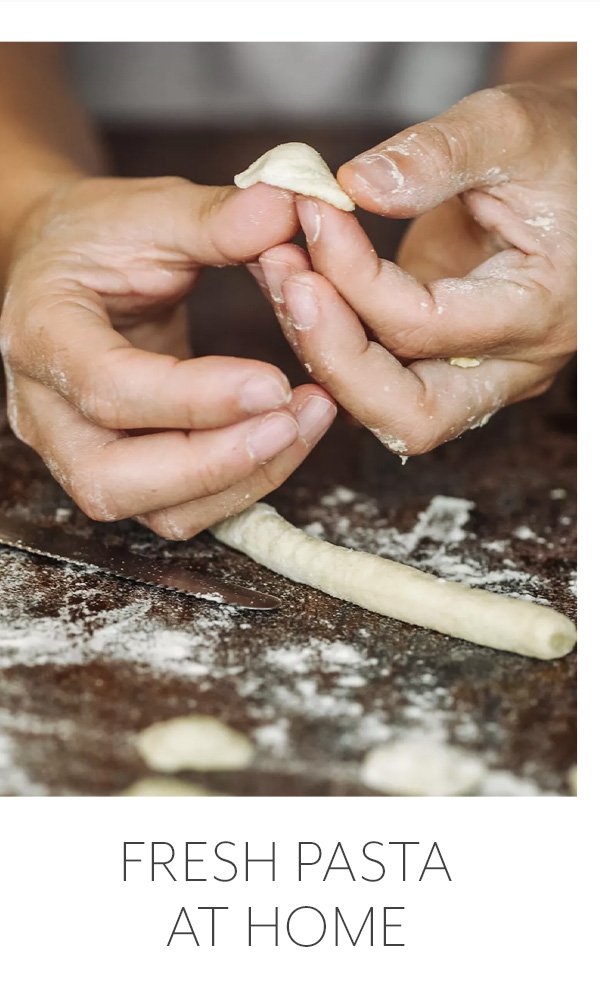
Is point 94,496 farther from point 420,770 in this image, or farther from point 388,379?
point 420,770

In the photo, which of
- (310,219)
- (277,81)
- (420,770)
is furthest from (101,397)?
(277,81)

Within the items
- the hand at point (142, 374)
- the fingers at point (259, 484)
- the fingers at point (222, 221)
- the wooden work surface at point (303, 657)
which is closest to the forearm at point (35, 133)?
the hand at point (142, 374)

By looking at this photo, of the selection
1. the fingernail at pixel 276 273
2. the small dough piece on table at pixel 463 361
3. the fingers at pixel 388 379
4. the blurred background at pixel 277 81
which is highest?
the blurred background at pixel 277 81

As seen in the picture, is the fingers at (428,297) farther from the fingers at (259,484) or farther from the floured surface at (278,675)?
the floured surface at (278,675)

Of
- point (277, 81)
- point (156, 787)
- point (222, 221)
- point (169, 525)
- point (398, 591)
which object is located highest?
point (277, 81)

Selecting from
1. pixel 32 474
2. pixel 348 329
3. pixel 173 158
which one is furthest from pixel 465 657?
pixel 173 158

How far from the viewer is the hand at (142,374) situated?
1.11 meters

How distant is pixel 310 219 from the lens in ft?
3.61

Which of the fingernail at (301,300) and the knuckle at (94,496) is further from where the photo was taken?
the knuckle at (94,496)

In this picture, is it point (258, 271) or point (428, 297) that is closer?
point (428, 297)

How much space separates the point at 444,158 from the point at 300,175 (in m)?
0.20

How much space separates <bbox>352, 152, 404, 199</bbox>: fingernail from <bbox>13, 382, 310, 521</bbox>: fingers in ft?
0.94

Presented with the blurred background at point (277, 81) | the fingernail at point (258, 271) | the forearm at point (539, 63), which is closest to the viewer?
the fingernail at point (258, 271)

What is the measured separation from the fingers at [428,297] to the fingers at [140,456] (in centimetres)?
18
